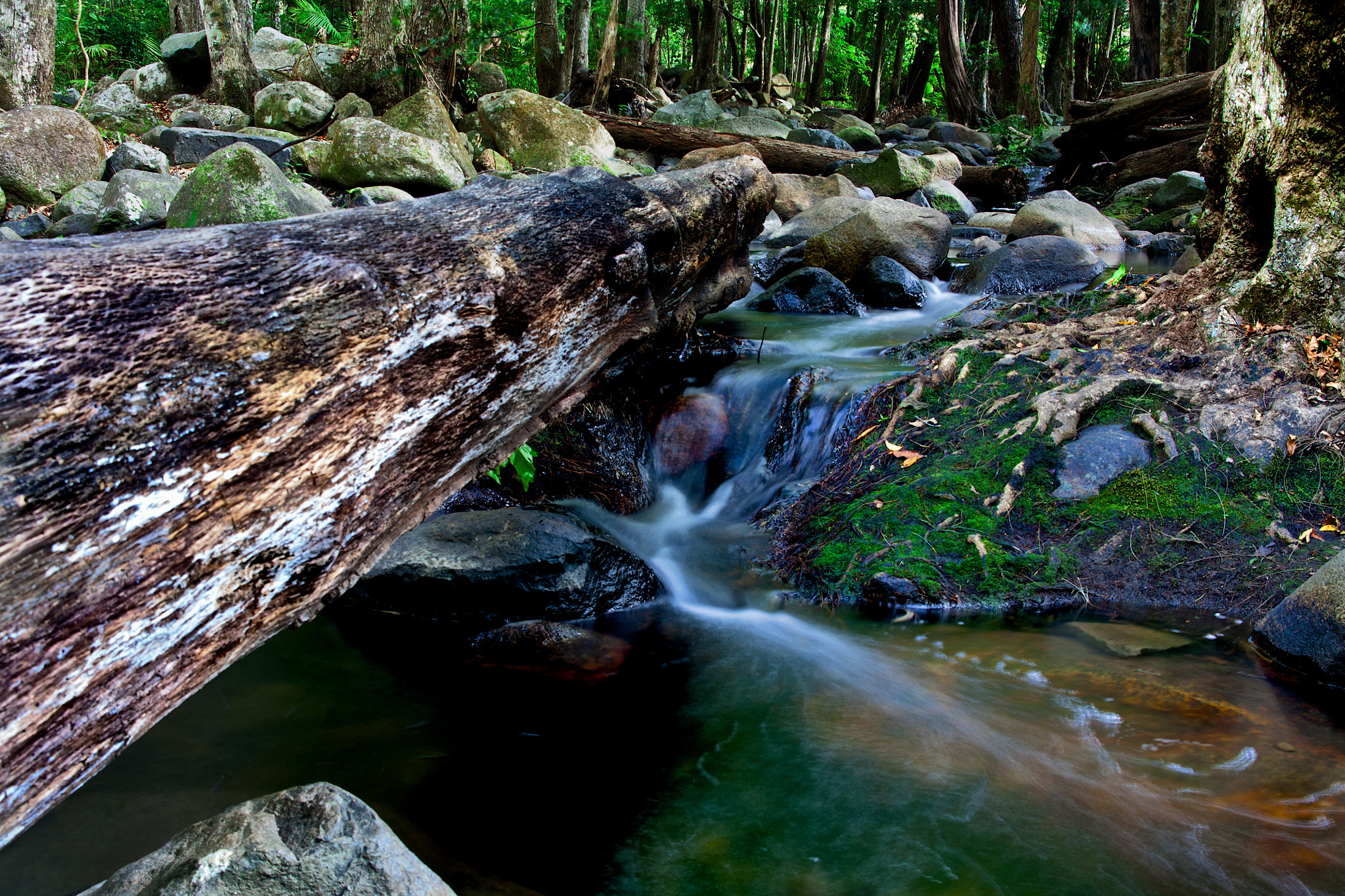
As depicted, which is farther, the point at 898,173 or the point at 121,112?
the point at 898,173

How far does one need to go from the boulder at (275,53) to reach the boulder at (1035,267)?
13.9m

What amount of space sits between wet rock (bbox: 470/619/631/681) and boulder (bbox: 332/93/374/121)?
40.5ft

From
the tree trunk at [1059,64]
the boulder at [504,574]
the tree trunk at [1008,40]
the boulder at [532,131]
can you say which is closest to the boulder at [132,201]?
the boulder at [532,131]

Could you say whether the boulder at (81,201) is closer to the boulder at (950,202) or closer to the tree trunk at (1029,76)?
the boulder at (950,202)

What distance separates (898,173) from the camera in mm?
15250

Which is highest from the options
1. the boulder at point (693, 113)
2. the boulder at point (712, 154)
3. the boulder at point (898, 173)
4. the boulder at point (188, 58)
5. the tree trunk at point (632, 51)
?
the tree trunk at point (632, 51)

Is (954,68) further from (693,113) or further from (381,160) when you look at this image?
(381,160)

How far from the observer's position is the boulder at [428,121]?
12.4 metres

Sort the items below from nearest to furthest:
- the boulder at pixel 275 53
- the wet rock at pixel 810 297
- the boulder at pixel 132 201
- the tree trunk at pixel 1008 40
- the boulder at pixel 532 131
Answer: the wet rock at pixel 810 297
the boulder at pixel 132 201
the boulder at pixel 532 131
the boulder at pixel 275 53
the tree trunk at pixel 1008 40

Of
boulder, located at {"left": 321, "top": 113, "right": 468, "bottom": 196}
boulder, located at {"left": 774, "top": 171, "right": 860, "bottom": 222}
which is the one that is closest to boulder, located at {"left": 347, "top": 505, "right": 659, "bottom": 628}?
boulder, located at {"left": 321, "top": 113, "right": 468, "bottom": 196}

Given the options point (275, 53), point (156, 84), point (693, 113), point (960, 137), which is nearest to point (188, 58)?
point (156, 84)

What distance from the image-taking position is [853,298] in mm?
9344

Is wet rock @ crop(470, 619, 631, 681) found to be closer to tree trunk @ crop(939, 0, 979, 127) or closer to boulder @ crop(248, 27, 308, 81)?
boulder @ crop(248, 27, 308, 81)

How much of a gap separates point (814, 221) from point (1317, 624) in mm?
9175
